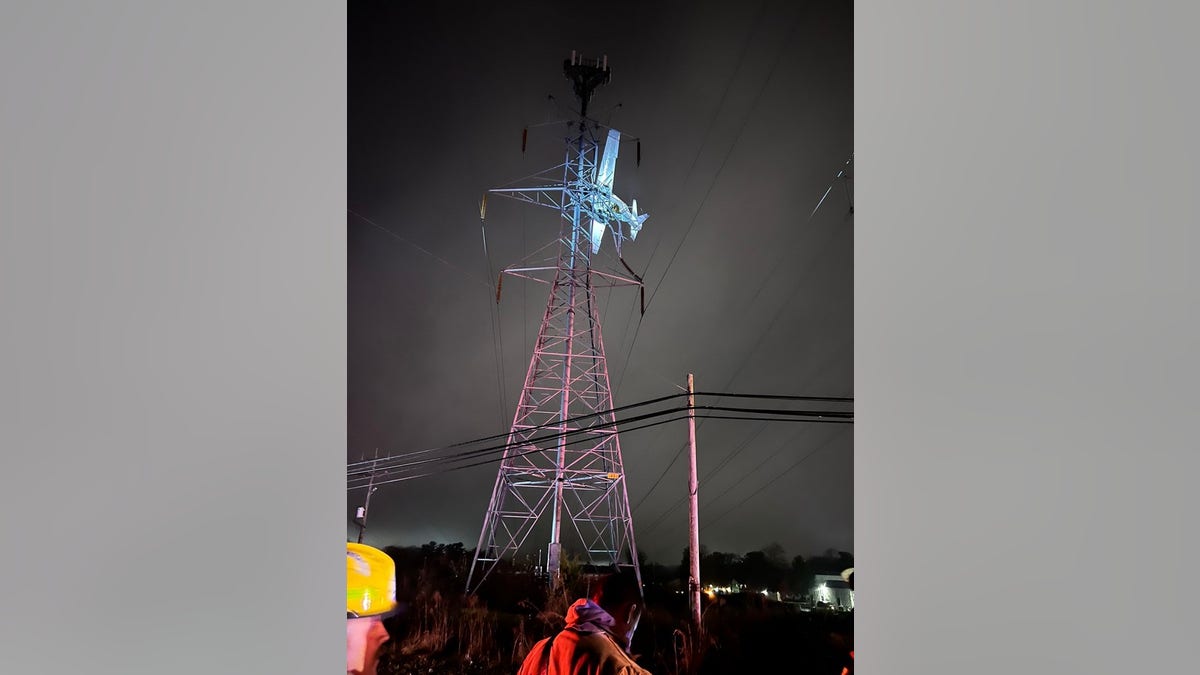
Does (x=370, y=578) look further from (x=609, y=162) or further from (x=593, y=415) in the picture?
(x=609, y=162)

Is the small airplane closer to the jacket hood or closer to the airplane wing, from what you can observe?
the airplane wing

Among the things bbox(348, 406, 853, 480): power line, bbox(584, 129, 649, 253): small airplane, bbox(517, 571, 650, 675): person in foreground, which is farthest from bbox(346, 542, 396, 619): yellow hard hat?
bbox(584, 129, 649, 253): small airplane

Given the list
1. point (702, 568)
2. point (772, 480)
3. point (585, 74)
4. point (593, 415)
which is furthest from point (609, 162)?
point (702, 568)
